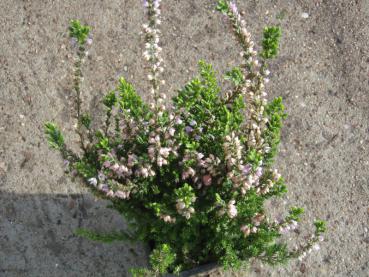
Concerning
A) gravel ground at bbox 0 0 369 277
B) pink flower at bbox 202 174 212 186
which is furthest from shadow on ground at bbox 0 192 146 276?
pink flower at bbox 202 174 212 186

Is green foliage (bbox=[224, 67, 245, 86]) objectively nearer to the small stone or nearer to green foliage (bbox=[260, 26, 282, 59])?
green foliage (bbox=[260, 26, 282, 59])

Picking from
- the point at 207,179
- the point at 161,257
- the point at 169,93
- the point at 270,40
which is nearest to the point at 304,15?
the point at 169,93

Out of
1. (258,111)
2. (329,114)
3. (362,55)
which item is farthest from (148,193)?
(362,55)

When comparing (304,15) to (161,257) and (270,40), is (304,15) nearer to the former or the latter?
(270,40)

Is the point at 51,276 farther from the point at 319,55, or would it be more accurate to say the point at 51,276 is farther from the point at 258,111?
the point at 319,55

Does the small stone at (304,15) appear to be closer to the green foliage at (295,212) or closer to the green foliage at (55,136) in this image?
the green foliage at (295,212)

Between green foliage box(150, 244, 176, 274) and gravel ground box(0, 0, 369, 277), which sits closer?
green foliage box(150, 244, 176, 274)

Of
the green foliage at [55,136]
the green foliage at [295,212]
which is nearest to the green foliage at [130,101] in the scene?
the green foliage at [55,136]
